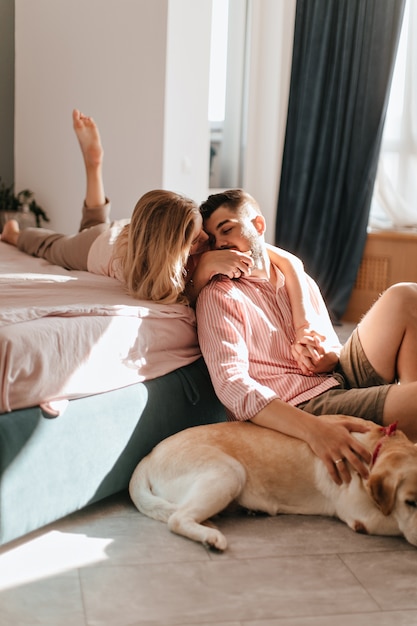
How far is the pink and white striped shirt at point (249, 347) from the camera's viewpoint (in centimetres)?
203

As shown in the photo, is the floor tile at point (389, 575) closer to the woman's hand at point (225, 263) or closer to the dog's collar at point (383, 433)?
the dog's collar at point (383, 433)

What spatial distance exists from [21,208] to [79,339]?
3.07 m

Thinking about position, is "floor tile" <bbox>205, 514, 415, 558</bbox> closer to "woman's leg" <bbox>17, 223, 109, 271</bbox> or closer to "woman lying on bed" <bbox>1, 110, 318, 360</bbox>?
"woman lying on bed" <bbox>1, 110, 318, 360</bbox>

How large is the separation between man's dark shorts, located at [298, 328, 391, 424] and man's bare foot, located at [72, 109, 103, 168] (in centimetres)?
178

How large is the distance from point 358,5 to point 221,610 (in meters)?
4.06

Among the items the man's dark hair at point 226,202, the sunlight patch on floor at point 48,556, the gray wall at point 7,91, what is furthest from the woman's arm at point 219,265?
the gray wall at point 7,91

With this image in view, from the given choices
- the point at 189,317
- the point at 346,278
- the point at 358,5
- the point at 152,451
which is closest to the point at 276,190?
the point at 346,278

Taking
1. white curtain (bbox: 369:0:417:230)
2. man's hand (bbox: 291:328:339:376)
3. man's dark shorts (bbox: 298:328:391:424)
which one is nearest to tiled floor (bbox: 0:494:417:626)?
man's dark shorts (bbox: 298:328:391:424)

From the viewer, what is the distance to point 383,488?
5.78 ft

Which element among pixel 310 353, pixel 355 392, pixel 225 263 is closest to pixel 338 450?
pixel 355 392

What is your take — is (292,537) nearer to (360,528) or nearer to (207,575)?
(360,528)

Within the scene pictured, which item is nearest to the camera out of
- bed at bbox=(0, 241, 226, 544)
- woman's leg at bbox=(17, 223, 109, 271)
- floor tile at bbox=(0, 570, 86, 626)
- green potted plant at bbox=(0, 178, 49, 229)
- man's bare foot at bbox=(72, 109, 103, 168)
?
floor tile at bbox=(0, 570, 86, 626)

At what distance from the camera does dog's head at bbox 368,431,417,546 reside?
1755mm

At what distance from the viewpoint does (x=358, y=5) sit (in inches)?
186
